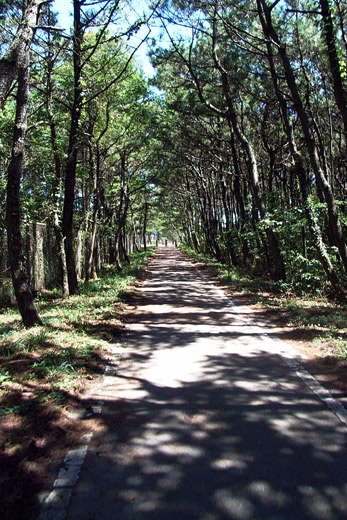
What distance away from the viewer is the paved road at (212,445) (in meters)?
2.61

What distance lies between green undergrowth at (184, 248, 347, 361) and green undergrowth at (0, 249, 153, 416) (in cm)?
369

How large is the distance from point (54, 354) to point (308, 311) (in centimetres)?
597

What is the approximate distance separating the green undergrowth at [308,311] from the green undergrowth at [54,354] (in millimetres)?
3689

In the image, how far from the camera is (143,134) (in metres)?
20.5

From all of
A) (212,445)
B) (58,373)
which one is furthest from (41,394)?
(212,445)

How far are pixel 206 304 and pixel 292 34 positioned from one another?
9045 millimetres

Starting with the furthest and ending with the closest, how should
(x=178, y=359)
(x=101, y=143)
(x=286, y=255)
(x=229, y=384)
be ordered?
(x=101, y=143) → (x=286, y=255) → (x=178, y=359) → (x=229, y=384)

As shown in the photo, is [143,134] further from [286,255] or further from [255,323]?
[255,323]

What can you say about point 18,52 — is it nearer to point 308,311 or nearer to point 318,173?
point 318,173

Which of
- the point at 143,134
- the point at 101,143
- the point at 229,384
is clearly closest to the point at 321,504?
the point at 229,384

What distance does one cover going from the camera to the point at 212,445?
3357 mm

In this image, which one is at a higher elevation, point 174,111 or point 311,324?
point 174,111


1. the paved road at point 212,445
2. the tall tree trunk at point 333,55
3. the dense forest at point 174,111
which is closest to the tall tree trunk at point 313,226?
the dense forest at point 174,111

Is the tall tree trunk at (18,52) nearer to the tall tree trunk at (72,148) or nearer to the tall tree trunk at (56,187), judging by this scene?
the tall tree trunk at (72,148)
